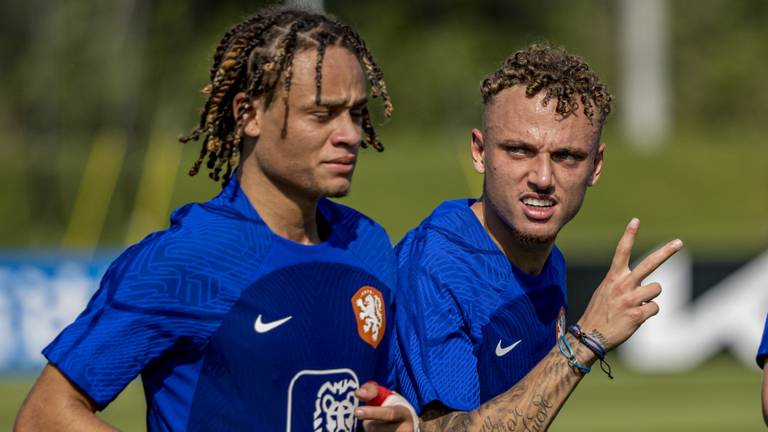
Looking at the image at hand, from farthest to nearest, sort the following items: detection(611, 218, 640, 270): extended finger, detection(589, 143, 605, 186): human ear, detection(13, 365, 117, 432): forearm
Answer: detection(589, 143, 605, 186): human ear, detection(611, 218, 640, 270): extended finger, detection(13, 365, 117, 432): forearm

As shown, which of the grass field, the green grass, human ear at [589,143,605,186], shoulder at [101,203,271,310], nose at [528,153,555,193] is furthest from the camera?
the green grass

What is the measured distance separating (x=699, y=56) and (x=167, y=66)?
2172 cm

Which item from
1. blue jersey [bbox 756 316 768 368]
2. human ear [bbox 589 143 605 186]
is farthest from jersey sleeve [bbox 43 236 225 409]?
blue jersey [bbox 756 316 768 368]

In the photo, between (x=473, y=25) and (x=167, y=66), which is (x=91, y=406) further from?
(x=473, y=25)

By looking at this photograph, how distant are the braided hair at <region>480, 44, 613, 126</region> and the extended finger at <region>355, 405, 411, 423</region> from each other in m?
1.19

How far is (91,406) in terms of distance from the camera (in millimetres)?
3857

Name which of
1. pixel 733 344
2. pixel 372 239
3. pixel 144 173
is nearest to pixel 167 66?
pixel 144 173

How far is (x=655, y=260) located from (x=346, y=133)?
106cm

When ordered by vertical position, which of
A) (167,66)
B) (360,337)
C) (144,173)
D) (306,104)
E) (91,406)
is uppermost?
(306,104)

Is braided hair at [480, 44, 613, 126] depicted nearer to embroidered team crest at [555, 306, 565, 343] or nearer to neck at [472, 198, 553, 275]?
neck at [472, 198, 553, 275]

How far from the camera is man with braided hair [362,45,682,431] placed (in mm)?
4145

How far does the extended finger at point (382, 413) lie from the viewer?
399cm

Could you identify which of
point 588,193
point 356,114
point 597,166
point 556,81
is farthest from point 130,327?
point 588,193

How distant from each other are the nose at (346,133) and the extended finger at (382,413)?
2.79 feet
